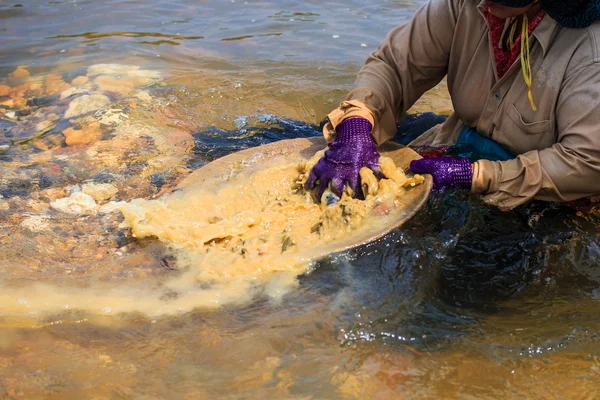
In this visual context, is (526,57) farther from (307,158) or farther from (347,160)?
(307,158)

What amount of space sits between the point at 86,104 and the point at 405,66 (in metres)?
2.88

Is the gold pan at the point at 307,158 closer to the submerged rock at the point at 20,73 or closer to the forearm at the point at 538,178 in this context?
the forearm at the point at 538,178

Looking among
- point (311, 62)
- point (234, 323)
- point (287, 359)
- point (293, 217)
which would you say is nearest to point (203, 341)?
point (234, 323)

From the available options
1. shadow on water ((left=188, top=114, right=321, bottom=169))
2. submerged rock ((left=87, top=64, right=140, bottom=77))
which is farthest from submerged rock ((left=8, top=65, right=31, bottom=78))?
shadow on water ((left=188, top=114, right=321, bottom=169))

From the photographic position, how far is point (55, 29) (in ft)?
22.2

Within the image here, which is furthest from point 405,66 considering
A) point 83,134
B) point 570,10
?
point 83,134

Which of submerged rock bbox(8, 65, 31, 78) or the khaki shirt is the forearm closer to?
the khaki shirt

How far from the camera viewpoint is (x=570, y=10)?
8.02 ft

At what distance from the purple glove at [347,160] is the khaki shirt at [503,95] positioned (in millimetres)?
157

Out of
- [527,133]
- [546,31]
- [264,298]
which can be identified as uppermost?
[546,31]

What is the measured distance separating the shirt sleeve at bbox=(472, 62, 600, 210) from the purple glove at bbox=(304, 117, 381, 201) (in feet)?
1.76

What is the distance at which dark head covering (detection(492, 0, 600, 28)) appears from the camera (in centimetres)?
242

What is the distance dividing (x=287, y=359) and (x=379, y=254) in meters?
0.74

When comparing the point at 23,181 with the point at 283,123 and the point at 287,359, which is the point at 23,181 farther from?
the point at 287,359
